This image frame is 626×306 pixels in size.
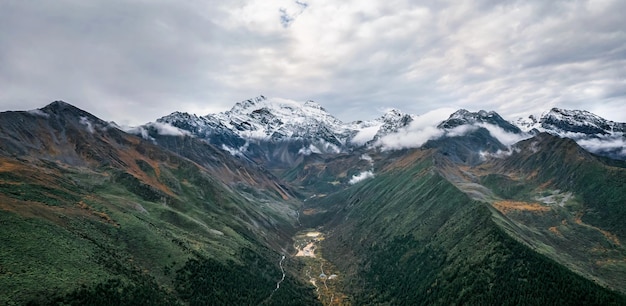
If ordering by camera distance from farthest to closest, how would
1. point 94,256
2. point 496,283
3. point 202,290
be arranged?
point 202,290, point 94,256, point 496,283

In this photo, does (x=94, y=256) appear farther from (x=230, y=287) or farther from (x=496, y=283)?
(x=496, y=283)

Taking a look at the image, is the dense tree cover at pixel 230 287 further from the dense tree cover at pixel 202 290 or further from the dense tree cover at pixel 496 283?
the dense tree cover at pixel 496 283

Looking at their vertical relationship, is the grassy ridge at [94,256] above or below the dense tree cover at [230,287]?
above

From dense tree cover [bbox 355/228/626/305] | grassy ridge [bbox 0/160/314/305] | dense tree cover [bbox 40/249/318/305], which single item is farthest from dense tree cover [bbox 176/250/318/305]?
dense tree cover [bbox 355/228/626/305]

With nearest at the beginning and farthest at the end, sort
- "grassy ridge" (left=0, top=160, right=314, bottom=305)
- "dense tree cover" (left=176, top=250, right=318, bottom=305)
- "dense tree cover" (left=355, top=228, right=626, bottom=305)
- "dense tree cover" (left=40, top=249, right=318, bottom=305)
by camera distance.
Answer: "grassy ridge" (left=0, top=160, right=314, bottom=305) < "dense tree cover" (left=40, top=249, right=318, bottom=305) < "dense tree cover" (left=355, top=228, right=626, bottom=305) < "dense tree cover" (left=176, top=250, right=318, bottom=305)

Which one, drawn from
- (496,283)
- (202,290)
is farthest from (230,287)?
(496,283)

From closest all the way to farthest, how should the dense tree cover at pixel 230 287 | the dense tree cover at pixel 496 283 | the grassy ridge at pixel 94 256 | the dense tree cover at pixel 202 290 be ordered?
the grassy ridge at pixel 94 256 < the dense tree cover at pixel 202 290 < the dense tree cover at pixel 496 283 < the dense tree cover at pixel 230 287

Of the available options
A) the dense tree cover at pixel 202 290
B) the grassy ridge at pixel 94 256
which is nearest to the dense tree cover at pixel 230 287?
the dense tree cover at pixel 202 290

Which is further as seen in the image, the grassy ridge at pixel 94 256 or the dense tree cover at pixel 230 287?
the dense tree cover at pixel 230 287

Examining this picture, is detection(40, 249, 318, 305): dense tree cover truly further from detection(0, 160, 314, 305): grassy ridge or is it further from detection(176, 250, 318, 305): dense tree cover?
detection(0, 160, 314, 305): grassy ridge

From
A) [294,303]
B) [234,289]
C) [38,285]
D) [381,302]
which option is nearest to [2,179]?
[38,285]

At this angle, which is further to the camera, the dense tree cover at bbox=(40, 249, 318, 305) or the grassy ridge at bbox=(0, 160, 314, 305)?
the dense tree cover at bbox=(40, 249, 318, 305)
